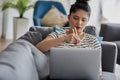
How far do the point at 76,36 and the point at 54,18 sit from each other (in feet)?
8.88

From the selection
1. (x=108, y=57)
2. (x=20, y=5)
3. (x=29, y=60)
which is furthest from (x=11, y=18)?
(x=29, y=60)

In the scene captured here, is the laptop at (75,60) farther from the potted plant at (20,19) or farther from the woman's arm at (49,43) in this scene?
the potted plant at (20,19)

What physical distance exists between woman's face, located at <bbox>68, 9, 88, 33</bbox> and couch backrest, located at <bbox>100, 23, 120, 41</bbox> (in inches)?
81.1

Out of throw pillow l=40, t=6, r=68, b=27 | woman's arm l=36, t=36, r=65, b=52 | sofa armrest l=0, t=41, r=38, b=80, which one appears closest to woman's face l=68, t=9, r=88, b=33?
woman's arm l=36, t=36, r=65, b=52

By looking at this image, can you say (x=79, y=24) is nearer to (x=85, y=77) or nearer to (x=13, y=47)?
(x=85, y=77)

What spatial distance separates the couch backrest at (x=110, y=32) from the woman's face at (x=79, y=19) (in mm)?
2061

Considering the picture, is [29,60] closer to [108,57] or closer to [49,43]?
[49,43]

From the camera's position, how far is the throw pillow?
14.6 feet

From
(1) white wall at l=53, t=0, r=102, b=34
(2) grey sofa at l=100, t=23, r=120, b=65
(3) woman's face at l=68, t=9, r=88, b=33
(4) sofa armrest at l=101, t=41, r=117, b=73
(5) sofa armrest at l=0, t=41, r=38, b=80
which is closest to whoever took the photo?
(5) sofa armrest at l=0, t=41, r=38, b=80

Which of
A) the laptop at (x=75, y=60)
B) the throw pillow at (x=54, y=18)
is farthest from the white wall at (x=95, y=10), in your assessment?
the laptop at (x=75, y=60)

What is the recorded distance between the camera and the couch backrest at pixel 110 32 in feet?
13.1

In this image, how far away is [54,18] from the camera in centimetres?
455

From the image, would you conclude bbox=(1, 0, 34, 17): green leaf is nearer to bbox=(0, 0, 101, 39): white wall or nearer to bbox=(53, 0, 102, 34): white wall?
bbox=(0, 0, 101, 39): white wall

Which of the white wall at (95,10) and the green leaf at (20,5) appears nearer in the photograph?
the green leaf at (20,5)
